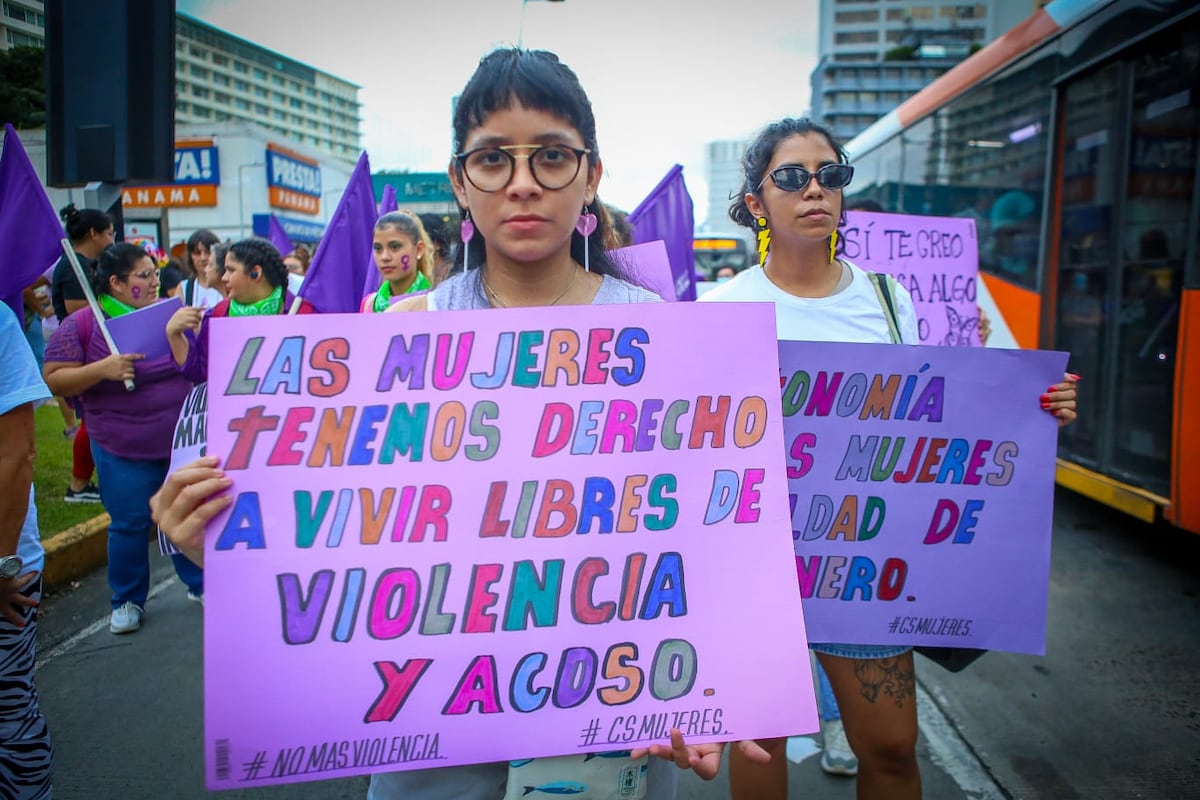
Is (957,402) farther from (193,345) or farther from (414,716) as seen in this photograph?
(193,345)

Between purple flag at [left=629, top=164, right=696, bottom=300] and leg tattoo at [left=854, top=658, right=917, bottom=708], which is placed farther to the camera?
purple flag at [left=629, top=164, right=696, bottom=300]

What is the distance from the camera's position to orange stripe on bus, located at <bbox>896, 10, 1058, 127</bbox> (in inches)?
237

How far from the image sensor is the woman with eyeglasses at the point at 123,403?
375 centimetres

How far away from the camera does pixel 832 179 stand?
2096 mm

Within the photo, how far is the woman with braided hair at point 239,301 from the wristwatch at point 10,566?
197 cm

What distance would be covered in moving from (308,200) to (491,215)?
101 ft

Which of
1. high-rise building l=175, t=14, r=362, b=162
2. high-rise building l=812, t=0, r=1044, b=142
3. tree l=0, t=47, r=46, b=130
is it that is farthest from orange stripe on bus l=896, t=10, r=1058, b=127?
high-rise building l=812, t=0, r=1044, b=142

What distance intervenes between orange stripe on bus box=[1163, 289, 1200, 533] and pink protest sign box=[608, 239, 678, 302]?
355cm

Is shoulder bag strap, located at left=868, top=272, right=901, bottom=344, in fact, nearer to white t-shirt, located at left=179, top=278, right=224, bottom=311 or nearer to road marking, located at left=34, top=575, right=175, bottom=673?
road marking, located at left=34, top=575, right=175, bottom=673

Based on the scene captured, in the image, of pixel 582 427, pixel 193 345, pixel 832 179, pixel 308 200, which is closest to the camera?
pixel 582 427

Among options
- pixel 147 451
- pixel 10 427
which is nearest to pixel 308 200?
pixel 147 451

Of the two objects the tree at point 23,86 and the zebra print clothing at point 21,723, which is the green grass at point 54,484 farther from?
the zebra print clothing at point 21,723

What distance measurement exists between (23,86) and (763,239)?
3317 millimetres

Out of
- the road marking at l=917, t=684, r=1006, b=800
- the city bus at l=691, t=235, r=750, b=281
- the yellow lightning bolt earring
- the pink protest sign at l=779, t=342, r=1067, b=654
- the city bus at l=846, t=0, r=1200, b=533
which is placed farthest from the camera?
the city bus at l=691, t=235, r=750, b=281
